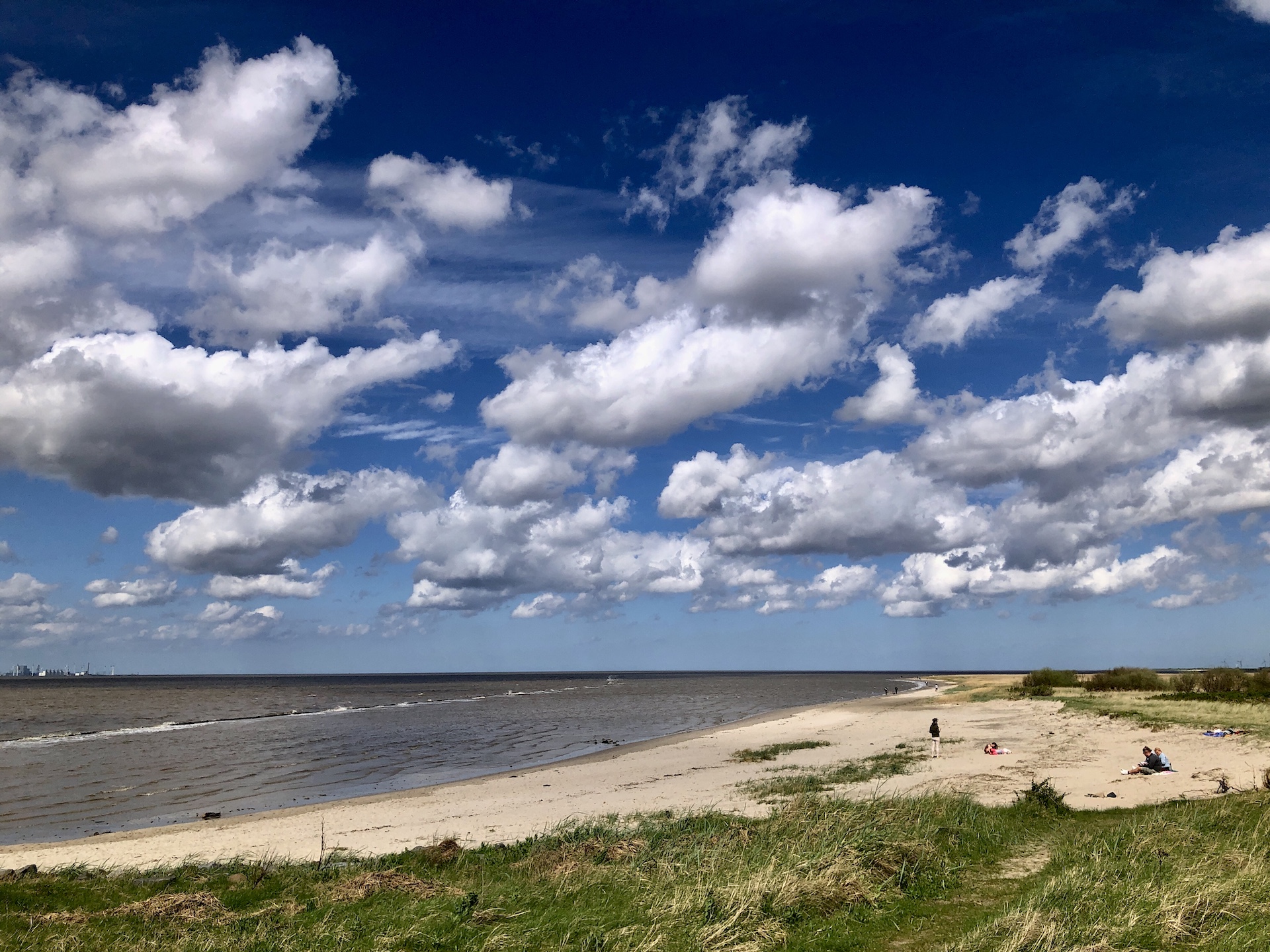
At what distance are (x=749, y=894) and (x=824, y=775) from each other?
1909cm

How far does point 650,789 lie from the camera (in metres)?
30.3

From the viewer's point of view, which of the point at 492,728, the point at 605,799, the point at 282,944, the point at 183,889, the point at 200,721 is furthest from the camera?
the point at 200,721

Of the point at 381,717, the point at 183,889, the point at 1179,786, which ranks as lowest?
the point at 381,717

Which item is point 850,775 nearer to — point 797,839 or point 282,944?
point 797,839

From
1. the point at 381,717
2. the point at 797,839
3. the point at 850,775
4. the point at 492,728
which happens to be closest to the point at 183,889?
the point at 797,839

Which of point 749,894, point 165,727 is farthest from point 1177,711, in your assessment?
point 165,727

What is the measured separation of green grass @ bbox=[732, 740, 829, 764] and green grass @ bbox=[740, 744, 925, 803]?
428cm

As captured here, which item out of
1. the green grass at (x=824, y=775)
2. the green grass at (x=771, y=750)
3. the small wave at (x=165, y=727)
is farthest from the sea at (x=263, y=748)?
the green grass at (x=824, y=775)

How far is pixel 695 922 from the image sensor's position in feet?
36.9

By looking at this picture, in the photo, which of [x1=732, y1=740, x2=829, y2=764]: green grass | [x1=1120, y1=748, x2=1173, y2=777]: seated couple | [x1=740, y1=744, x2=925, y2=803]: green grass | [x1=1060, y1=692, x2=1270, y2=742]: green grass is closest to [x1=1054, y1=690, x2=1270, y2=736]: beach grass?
[x1=1060, y1=692, x2=1270, y2=742]: green grass

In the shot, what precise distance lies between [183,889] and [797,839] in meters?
11.5

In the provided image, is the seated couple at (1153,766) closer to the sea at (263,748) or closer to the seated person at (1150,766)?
the seated person at (1150,766)

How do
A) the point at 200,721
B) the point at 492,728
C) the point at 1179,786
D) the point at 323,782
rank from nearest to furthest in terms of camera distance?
the point at 1179,786, the point at 323,782, the point at 492,728, the point at 200,721

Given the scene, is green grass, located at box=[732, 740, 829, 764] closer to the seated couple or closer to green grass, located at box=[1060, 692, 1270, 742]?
the seated couple
